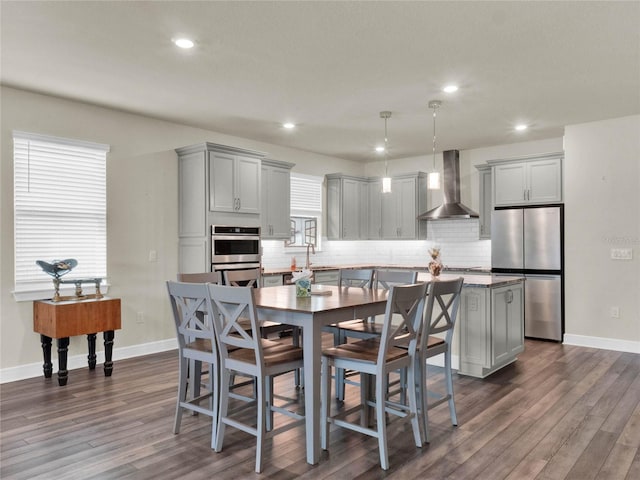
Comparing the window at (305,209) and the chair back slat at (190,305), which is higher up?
the window at (305,209)

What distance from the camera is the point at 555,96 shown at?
468 centimetres

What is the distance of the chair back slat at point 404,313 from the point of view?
105 inches

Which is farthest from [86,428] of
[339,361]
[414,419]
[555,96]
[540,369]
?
[555,96]

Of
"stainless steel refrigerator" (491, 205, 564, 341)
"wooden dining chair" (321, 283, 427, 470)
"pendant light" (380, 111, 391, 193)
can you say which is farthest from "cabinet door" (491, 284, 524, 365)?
"wooden dining chair" (321, 283, 427, 470)

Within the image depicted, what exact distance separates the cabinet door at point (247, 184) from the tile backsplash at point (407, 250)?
1.11 meters

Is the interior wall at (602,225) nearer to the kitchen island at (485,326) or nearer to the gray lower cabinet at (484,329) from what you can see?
the kitchen island at (485,326)

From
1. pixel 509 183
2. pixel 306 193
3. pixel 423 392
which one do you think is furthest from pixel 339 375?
pixel 306 193

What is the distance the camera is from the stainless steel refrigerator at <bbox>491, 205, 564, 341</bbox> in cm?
597

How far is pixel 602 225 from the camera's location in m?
5.66

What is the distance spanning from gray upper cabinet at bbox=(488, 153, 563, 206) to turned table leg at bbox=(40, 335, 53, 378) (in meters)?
5.65

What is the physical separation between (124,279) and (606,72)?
16.6ft

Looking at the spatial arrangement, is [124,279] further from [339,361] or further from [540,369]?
[540,369]

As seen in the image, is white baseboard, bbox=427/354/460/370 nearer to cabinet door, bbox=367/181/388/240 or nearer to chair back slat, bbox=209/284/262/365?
chair back slat, bbox=209/284/262/365

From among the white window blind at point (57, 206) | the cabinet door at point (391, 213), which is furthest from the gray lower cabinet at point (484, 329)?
the white window blind at point (57, 206)
